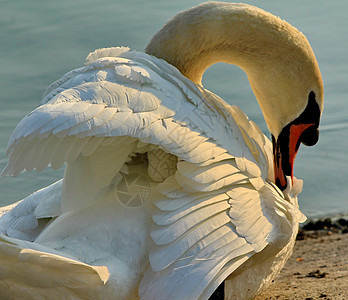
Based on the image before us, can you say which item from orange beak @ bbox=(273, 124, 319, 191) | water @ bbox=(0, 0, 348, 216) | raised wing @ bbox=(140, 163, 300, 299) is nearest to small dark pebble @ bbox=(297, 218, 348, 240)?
water @ bbox=(0, 0, 348, 216)

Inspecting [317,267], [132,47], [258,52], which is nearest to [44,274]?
[258,52]

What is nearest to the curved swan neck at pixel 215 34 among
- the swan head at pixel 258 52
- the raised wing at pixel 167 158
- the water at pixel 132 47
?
the swan head at pixel 258 52

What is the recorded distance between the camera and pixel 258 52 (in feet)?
12.0

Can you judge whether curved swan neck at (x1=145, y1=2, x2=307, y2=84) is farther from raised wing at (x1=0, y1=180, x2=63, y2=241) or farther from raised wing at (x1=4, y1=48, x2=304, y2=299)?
raised wing at (x1=0, y1=180, x2=63, y2=241)

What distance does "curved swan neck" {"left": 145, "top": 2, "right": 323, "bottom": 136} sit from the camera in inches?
140

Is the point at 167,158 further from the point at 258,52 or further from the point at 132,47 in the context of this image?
the point at 132,47

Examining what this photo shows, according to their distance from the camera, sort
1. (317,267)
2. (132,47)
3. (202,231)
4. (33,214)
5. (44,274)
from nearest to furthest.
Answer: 1. (44,274)
2. (202,231)
3. (33,214)
4. (317,267)
5. (132,47)

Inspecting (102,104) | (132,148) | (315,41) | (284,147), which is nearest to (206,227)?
(132,148)

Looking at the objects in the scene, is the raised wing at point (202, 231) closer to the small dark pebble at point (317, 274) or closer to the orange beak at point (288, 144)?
the orange beak at point (288, 144)

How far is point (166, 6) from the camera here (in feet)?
28.2

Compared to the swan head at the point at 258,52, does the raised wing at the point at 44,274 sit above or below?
below

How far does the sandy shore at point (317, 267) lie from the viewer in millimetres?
3643

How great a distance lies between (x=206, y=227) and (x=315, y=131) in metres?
1.13

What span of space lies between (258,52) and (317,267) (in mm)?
1314
